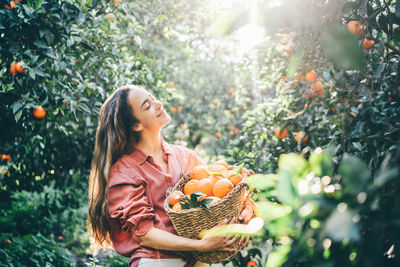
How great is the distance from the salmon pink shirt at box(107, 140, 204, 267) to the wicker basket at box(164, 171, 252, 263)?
5.9 inches

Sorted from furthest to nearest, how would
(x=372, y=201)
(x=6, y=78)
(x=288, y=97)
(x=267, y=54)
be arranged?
(x=267, y=54) < (x=288, y=97) < (x=6, y=78) < (x=372, y=201)

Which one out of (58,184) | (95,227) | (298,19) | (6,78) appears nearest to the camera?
(298,19)

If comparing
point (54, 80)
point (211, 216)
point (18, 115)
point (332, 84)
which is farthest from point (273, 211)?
point (54, 80)

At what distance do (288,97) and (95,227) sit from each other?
1715 millimetres

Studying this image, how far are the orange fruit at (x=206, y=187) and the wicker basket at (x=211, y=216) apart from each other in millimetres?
124

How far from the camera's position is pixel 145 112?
72.0 inches

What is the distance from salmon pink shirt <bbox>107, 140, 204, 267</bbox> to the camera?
151cm

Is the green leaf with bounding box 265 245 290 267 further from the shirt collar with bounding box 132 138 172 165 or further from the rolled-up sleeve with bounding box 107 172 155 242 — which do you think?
the shirt collar with bounding box 132 138 172 165

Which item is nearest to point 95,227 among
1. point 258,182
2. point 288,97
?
point 258,182

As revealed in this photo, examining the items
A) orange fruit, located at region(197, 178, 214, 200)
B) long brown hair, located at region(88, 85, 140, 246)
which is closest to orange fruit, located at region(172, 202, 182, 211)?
orange fruit, located at region(197, 178, 214, 200)

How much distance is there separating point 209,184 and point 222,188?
0.24 feet

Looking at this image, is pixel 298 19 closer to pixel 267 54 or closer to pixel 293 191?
pixel 293 191

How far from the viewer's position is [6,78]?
230 centimetres

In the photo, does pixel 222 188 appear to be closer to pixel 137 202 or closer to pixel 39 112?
pixel 137 202
